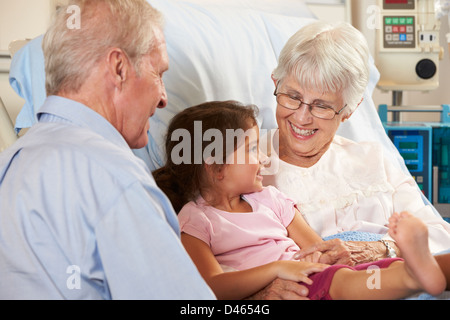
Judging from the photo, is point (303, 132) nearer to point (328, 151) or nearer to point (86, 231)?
point (328, 151)

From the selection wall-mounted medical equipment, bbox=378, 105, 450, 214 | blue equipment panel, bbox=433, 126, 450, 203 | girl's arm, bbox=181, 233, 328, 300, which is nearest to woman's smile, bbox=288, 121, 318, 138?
girl's arm, bbox=181, 233, 328, 300

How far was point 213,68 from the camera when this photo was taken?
1887 millimetres

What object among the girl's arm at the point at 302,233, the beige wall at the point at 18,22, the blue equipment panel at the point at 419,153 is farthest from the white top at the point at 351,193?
the beige wall at the point at 18,22

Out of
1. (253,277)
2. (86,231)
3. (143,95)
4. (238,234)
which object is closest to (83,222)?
(86,231)

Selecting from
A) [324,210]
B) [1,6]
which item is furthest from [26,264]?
[1,6]

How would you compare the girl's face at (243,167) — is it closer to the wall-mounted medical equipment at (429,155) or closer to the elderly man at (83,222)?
the elderly man at (83,222)

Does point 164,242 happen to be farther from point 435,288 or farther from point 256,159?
point 256,159

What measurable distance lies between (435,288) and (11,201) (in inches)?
29.5

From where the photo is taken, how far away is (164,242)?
0.85 metres

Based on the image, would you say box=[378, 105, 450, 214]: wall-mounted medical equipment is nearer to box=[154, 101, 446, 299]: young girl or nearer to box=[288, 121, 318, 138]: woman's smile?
box=[288, 121, 318, 138]: woman's smile

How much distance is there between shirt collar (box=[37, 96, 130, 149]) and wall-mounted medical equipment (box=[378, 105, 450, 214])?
1860 millimetres

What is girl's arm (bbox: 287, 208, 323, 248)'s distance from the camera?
152 centimetres

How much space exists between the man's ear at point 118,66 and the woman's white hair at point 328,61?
0.76 m

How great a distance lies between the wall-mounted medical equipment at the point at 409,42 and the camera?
2865 mm
